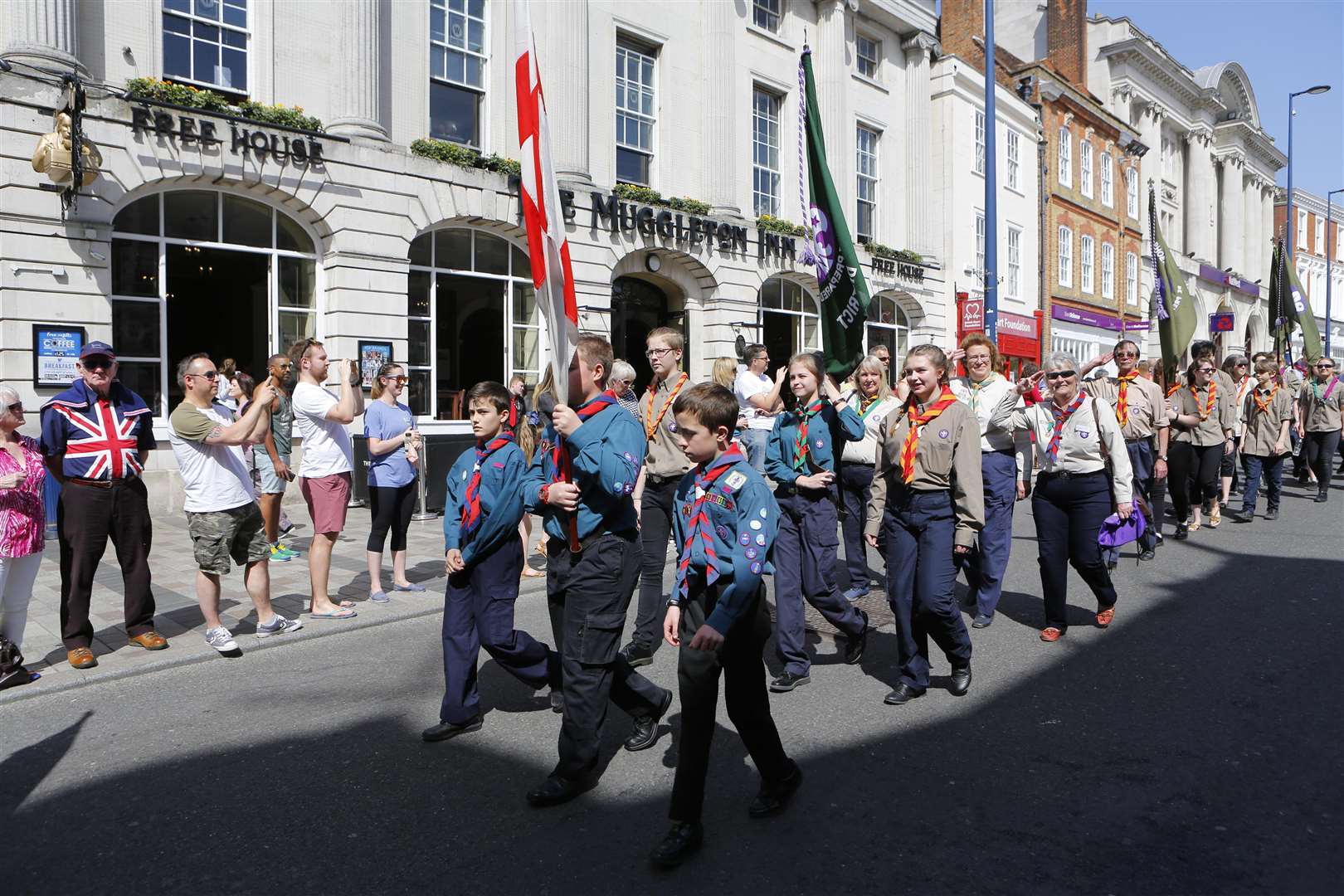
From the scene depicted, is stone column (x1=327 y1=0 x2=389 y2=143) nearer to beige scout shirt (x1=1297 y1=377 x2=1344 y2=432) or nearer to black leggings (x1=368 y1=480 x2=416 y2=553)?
black leggings (x1=368 y1=480 x2=416 y2=553)

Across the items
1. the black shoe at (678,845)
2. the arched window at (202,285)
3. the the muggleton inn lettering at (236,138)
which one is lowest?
the black shoe at (678,845)

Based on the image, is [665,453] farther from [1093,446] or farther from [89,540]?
[89,540]

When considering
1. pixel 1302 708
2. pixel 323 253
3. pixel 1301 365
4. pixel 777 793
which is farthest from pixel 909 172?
pixel 777 793

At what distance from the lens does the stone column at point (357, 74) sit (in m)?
13.6

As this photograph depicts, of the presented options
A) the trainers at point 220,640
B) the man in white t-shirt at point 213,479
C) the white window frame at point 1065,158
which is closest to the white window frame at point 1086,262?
the white window frame at point 1065,158

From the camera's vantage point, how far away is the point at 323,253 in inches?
547

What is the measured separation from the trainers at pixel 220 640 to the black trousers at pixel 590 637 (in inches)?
115

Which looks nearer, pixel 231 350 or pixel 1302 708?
pixel 1302 708

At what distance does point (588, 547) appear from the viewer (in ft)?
12.2

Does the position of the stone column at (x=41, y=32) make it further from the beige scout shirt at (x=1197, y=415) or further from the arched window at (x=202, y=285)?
the beige scout shirt at (x=1197, y=415)

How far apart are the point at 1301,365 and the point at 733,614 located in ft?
68.2

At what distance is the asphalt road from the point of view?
9.99 feet

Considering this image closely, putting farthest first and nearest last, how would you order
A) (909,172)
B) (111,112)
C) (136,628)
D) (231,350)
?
(909,172) < (231,350) < (111,112) < (136,628)

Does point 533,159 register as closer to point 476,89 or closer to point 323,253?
point 323,253
